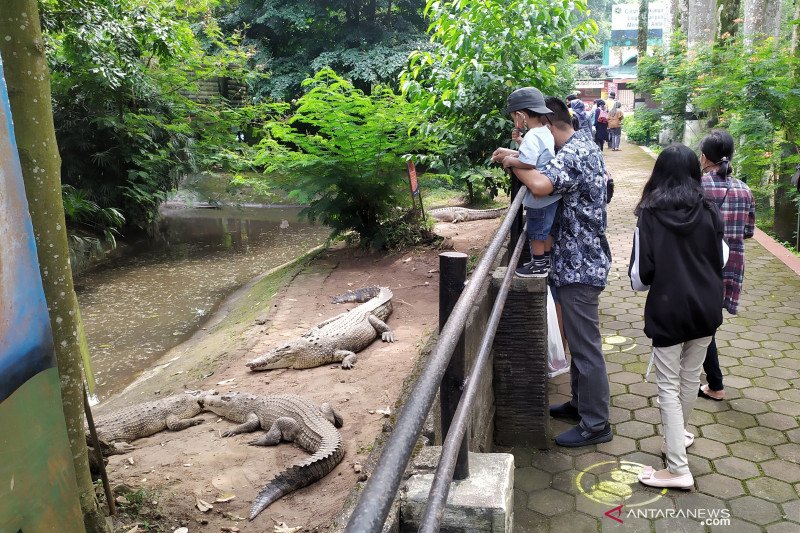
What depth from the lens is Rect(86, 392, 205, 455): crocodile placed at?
15.9 ft

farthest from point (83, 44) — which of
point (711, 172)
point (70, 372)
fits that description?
point (711, 172)

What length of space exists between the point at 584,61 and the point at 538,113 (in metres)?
51.0

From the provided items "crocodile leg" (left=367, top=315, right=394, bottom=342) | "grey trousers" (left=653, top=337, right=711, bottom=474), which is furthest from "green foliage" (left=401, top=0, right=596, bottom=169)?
"grey trousers" (left=653, top=337, right=711, bottom=474)

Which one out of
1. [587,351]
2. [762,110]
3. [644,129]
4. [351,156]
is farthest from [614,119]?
[587,351]

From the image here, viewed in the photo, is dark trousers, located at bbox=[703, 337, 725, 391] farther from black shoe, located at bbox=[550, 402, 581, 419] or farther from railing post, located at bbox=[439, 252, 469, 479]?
railing post, located at bbox=[439, 252, 469, 479]

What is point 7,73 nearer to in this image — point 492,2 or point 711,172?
point 711,172

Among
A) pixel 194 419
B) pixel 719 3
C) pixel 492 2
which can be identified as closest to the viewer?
pixel 194 419

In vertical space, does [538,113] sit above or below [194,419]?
above

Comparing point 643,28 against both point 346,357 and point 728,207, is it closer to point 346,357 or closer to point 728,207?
point 346,357

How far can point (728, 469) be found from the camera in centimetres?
311

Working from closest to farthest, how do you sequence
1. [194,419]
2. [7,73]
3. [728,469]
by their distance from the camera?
[7,73] < [728,469] < [194,419]

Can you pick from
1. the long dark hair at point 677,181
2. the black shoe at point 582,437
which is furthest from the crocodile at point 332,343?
the long dark hair at point 677,181

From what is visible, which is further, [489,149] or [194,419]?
[489,149]

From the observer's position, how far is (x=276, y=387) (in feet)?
18.6
